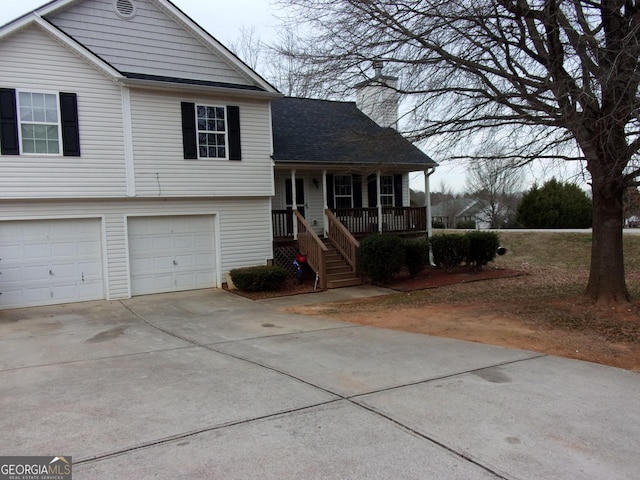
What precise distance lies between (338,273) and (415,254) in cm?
250

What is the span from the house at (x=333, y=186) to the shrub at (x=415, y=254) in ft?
5.33

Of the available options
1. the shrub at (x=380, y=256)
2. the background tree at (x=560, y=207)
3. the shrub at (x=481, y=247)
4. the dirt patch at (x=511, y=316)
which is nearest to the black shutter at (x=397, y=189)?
the shrub at (x=481, y=247)

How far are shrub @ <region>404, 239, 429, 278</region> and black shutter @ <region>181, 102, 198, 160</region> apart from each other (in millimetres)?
6820

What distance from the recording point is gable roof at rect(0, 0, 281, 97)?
1129 centimetres

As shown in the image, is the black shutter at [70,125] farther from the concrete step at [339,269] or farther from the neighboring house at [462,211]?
the neighboring house at [462,211]

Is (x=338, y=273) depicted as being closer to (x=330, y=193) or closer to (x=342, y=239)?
(x=342, y=239)

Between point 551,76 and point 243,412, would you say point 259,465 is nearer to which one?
point 243,412

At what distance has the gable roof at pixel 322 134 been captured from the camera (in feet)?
50.6

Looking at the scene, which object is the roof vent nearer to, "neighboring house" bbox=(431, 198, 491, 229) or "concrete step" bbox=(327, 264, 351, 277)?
"concrete step" bbox=(327, 264, 351, 277)

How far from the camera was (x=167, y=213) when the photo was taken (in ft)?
43.2

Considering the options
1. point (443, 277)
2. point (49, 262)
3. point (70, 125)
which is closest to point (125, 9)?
point (70, 125)

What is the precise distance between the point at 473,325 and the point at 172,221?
871 cm

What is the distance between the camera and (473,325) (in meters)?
8.68

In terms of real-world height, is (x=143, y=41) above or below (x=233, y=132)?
above
